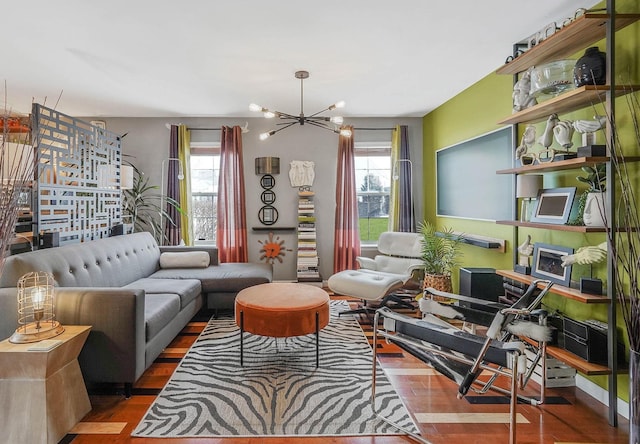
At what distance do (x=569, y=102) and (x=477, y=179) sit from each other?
1492 mm

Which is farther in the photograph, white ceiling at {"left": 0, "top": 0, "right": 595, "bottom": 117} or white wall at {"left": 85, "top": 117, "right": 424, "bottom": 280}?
white wall at {"left": 85, "top": 117, "right": 424, "bottom": 280}

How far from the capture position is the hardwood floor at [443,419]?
5.54ft

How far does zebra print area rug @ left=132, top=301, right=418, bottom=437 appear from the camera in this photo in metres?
1.77

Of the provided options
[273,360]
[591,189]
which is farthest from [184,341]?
[591,189]

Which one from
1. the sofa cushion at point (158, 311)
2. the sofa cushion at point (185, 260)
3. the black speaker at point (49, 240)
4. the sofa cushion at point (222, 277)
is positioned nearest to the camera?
the sofa cushion at point (158, 311)

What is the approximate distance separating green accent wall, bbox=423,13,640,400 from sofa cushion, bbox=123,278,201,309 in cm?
281

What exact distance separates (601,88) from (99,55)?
3.59 meters

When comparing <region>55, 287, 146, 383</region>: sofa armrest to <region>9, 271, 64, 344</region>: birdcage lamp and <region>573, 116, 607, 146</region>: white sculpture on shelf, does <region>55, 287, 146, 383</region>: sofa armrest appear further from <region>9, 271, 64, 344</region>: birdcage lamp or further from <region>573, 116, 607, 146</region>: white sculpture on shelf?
<region>573, 116, 607, 146</region>: white sculpture on shelf

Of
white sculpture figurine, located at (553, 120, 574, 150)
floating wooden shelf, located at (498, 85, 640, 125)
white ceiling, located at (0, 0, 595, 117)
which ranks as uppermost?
white ceiling, located at (0, 0, 595, 117)

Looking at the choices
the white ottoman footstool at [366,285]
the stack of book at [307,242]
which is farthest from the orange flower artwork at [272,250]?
the white ottoman footstool at [366,285]

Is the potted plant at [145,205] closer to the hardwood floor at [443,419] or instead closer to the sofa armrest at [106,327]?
the sofa armrest at [106,327]

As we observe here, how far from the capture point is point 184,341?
2900 millimetres

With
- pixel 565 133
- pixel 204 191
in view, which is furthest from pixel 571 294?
pixel 204 191

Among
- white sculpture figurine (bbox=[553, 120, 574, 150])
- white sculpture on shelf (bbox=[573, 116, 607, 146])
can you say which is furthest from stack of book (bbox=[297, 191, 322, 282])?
white sculpture on shelf (bbox=[573, 116, 607, 146])
